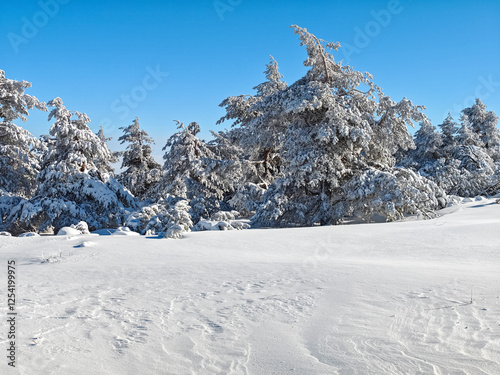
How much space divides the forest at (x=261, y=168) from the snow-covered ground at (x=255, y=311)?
270 centimetres

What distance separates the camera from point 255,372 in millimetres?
2076

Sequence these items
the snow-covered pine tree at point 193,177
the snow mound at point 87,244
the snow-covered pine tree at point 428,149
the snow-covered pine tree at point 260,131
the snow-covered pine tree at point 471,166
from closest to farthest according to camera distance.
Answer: the snow mound at point 87,244 < the snow-covered pine tree at point 260,131 < the snow-covered pine tree at point 193,177 < the snow-covered pine tree at point 471,166 < the snow-covered pine tree at point 428,149

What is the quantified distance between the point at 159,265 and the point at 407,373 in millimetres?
3513

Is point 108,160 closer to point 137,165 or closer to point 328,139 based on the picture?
point 137,165

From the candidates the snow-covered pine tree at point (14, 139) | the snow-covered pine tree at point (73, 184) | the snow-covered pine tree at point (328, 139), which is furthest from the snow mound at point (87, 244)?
the snow-covered pine tree at point (14, 139)

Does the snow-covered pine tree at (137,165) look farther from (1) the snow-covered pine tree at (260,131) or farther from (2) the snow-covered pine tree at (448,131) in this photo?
(2) the snow-covered pine tree at (448,131)

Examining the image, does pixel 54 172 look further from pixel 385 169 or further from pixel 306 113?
pixel 385 169

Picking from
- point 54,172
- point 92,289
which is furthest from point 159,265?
point 54,172

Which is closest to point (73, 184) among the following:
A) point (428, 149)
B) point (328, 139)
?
point (328, 139)

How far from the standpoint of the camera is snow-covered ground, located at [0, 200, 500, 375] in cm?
218

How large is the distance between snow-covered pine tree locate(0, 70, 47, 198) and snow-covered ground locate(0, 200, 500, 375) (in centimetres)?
1033

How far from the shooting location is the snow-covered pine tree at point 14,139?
13.6 metres

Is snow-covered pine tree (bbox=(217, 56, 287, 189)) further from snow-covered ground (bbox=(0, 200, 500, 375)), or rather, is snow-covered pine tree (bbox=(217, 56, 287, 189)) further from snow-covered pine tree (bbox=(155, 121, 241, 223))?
snow-covered ground (bbox=(0, 200, 500, 375))

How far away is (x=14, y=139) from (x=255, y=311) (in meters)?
15.0
